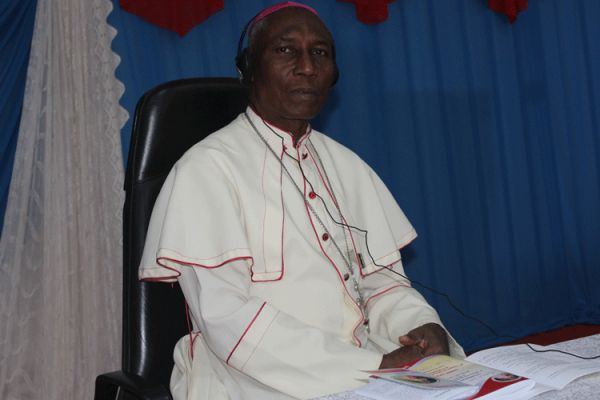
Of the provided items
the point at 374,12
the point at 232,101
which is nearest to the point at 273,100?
the point at 232,101

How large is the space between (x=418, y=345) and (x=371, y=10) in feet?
8.49

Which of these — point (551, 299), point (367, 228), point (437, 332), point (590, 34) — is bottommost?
point (551, 299)

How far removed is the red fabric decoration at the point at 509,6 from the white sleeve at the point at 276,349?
3348mm

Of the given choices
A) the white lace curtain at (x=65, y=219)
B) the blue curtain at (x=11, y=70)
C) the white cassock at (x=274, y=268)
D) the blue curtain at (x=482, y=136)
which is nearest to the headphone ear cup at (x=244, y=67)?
the white cassock at (x=274, y=268)

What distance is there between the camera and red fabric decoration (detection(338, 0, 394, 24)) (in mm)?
3963

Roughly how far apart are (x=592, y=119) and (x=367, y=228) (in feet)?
11.0

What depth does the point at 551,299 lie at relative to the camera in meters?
4.83

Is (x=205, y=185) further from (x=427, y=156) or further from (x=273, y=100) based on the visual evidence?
(x=427, y=156)

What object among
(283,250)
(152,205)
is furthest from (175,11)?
(283,250)

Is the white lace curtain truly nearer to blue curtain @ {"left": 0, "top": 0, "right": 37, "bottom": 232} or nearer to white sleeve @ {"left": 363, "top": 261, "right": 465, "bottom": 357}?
blue curtain @ {"left": 0, "top": 0, "right": 37, "bottom": 232}

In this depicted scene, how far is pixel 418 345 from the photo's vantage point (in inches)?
70.1

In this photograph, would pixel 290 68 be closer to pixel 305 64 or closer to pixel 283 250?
pixel 305 64

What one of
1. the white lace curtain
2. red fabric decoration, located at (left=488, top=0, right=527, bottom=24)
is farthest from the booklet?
red fabric decoration, located at (left=488, top=0, right=527, bottom=24)

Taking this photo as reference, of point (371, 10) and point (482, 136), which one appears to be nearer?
point (371, 10)
